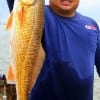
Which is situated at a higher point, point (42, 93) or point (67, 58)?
point (67, 58)

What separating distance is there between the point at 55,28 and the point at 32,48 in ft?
2.57

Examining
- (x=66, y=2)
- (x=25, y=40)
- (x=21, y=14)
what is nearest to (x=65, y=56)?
(x=66, y=2)

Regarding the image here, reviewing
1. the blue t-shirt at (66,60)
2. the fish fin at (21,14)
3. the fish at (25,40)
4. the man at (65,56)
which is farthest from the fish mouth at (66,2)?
the fish fin at (21,14)

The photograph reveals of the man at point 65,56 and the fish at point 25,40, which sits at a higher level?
the fish at point 25,40

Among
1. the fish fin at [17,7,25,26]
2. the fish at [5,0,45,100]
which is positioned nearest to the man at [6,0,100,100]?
the fish at [5,0,45,100]

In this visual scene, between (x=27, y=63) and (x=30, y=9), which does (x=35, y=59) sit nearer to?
(x=27, y=63)

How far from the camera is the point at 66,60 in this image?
4.00m

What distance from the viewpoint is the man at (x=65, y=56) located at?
13.1 ft

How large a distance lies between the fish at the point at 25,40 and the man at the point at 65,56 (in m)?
0.57

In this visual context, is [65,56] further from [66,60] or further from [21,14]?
[21,14]

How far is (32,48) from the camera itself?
3.33m

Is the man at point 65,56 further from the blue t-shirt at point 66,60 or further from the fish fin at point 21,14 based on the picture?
the fish fin at point 21,14

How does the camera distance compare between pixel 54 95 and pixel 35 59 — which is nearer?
pixel 35 59

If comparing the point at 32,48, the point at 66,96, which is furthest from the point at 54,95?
the point at 32,48
